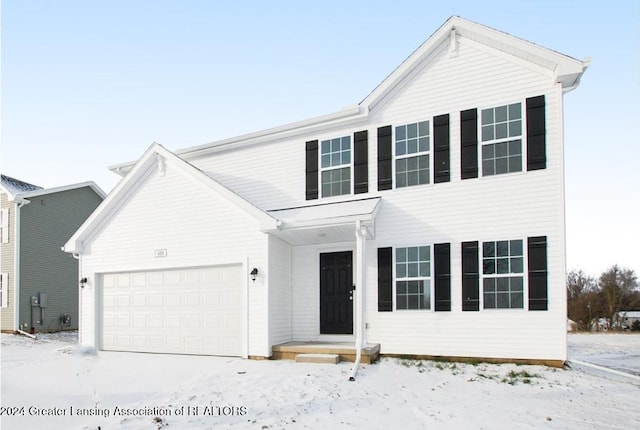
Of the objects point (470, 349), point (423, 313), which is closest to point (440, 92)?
point (423, 313)

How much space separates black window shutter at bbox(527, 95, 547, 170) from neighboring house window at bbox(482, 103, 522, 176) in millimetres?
174

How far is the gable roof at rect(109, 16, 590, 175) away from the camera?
28.8 feet

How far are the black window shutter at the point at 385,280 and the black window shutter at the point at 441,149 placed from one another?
196 cm

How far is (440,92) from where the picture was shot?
10.0 metres

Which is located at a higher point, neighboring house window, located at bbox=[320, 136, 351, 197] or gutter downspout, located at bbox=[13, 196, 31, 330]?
neighboring house window, located at bbox=[320, 136, 351, 197]

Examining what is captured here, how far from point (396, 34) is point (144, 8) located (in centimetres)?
670

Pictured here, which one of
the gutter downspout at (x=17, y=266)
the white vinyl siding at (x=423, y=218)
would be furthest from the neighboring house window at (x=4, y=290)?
the white vinyl siding at (x=423, y=218)

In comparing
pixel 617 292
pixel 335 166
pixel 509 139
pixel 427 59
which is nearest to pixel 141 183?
pixel 335 166

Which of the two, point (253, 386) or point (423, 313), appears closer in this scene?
point (253, 386)

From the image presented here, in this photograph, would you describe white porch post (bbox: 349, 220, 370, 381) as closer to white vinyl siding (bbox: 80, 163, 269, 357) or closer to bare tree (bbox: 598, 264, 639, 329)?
white vinyl siding (bbox: 80, 163, 269, 357)

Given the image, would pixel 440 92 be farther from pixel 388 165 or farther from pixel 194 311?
pixel 194 311

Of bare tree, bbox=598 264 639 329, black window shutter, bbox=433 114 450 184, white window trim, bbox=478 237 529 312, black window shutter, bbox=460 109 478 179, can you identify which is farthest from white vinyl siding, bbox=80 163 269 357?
bare tree, bbox=598 264 639 329

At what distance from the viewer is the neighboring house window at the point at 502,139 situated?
923cm

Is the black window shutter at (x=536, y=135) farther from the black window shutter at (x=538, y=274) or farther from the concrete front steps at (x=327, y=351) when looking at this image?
the concrete front steps at (x=327, y=351)
